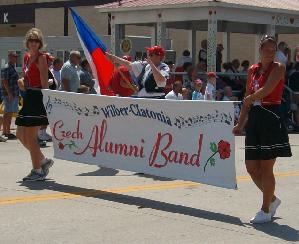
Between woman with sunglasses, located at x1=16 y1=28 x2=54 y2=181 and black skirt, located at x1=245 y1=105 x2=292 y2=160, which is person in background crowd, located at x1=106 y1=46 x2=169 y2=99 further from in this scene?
black skirt, located at x1=245 y1=105 x2=292 y2=160

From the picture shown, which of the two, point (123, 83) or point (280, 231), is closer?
point (280, 231)

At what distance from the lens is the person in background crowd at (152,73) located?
9828 mm

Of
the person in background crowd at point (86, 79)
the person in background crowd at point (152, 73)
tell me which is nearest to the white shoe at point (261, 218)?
the person in background crowd at point (152, 73)

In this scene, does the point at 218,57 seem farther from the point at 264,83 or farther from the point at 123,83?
the point at 264,83

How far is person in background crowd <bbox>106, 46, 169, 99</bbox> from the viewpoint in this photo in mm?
9828

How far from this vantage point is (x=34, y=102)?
963cm

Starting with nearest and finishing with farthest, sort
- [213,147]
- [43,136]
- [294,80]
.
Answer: [213,147], [43,136], [294,80]

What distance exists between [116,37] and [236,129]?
47.1 feet

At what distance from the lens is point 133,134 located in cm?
870

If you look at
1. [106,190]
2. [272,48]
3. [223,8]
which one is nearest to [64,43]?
[223,8]

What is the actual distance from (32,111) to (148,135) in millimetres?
1841

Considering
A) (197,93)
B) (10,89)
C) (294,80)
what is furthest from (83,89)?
(294,80)

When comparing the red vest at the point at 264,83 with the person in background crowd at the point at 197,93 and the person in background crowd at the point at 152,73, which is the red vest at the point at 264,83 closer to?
the person in background crowd at the point at 152,73

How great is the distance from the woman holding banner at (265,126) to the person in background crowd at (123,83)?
373 cm
